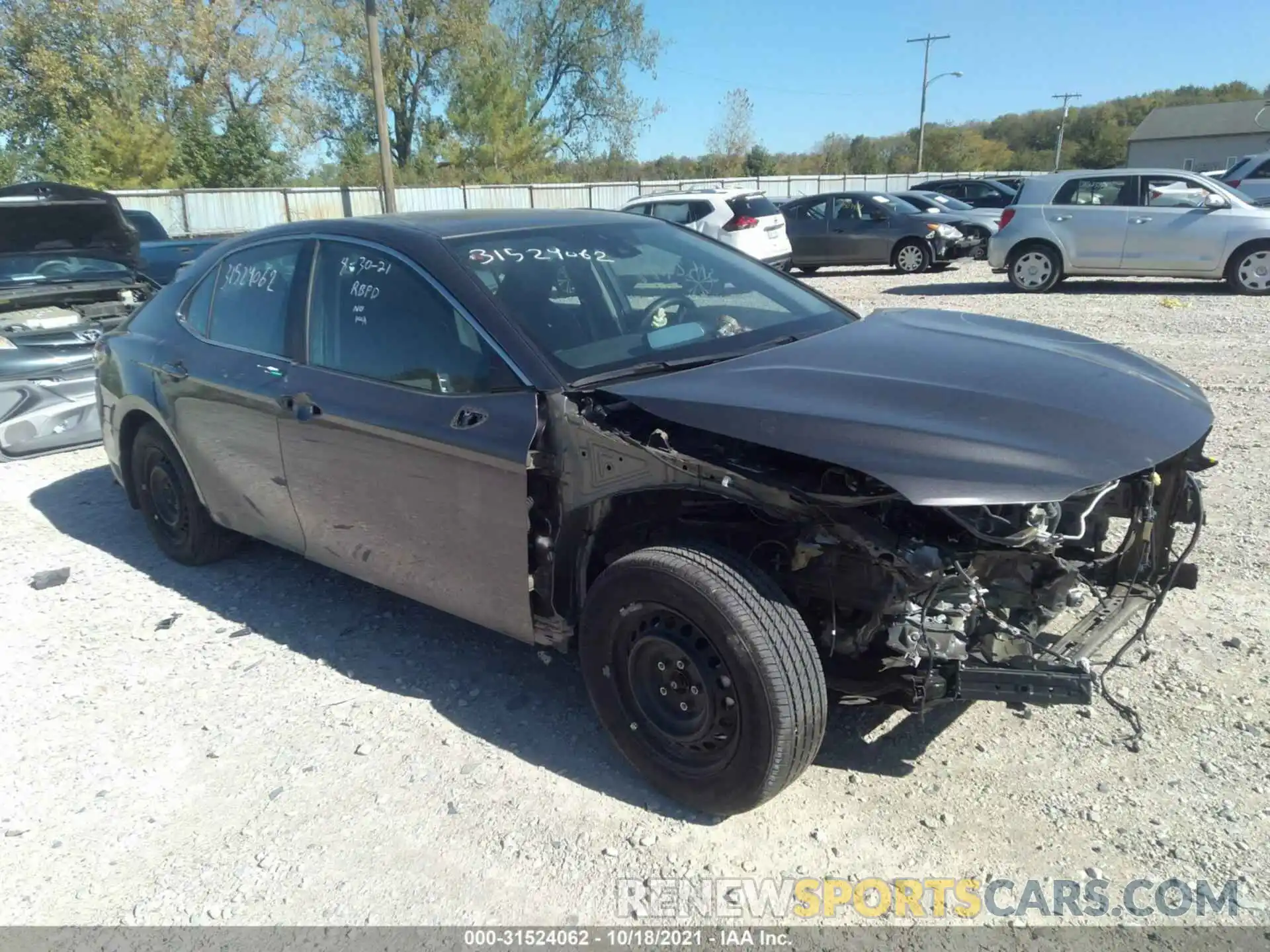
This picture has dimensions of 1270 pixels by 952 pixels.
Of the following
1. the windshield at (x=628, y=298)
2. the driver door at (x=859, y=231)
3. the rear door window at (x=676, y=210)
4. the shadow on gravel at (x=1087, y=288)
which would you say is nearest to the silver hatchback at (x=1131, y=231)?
the shadow on gravel at (x=1087, y=288)

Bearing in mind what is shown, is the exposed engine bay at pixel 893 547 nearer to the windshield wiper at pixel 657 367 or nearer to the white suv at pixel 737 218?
the windshield wiper at pixel 657 367

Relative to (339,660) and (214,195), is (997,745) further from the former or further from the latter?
(214,195)

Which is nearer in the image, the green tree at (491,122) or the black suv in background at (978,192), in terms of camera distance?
the black suv in background at (978,192)

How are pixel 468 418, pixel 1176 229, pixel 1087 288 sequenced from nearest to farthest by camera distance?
1. pixel 468 418
2. pixel 1176 229
3. pixel 1087 288

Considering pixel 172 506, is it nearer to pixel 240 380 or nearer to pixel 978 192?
pixel 240 380

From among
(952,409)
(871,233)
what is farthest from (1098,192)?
(952,409)

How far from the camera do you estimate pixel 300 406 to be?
378 centimetres

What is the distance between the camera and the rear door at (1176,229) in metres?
12.4

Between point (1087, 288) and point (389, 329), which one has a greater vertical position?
point (389, 329)

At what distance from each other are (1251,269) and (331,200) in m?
25.5

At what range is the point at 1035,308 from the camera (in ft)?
39.5

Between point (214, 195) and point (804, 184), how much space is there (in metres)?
23.3

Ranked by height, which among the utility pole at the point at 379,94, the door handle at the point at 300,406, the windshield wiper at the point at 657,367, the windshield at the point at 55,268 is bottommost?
the door handle at the point at 300,406

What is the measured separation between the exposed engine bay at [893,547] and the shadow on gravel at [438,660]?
59 centimetres
